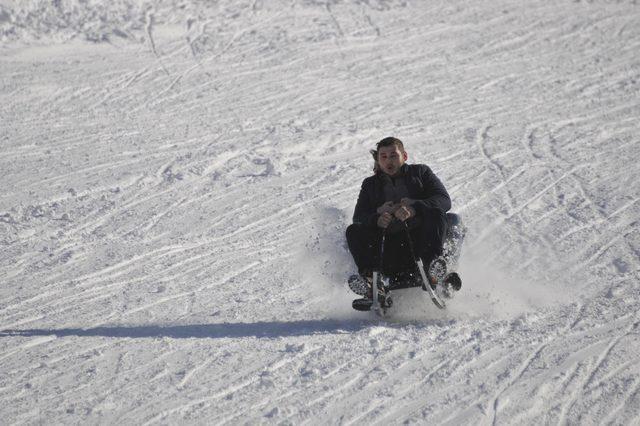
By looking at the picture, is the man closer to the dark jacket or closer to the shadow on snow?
the dark jacket

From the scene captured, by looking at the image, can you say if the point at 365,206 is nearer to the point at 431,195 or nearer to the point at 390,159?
the point at 390,159

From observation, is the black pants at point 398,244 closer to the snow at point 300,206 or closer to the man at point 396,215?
the man at point 396,215

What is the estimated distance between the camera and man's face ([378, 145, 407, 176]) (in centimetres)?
677

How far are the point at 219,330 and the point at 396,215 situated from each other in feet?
5.05

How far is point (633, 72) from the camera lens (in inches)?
562

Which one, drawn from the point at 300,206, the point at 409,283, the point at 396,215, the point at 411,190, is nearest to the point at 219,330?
the point at 409,283

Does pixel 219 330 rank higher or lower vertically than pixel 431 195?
lower

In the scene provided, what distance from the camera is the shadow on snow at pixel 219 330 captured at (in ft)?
21.0

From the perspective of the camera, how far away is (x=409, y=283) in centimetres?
652

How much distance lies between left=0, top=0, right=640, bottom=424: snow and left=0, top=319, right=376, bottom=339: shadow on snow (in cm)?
4

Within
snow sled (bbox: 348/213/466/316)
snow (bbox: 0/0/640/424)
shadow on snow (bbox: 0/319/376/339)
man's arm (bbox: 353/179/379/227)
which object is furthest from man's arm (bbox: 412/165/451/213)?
Result: shadow on snow (bbox: 0/319/376/339)

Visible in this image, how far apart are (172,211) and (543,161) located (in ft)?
14.7

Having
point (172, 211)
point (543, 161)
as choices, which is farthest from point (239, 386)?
point (543, 161)

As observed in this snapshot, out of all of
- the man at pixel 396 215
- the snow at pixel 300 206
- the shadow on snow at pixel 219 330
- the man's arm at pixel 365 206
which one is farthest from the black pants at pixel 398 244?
the shadow on snow at pixel 219 330
